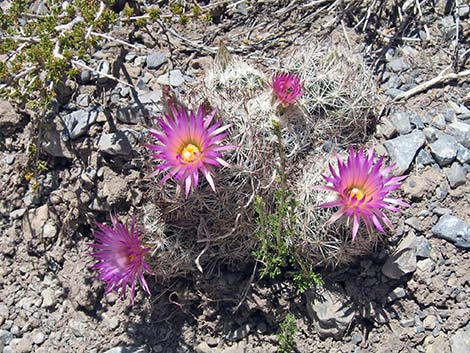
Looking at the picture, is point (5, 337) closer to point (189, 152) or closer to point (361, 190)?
point (189, 152)

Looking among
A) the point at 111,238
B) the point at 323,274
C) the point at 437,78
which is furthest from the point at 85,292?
the point at 437,78

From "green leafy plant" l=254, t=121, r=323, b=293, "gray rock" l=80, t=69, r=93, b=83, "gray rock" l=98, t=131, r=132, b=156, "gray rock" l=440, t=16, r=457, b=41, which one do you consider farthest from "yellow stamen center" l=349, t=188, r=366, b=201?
"gray rock" l=80, t=69, r=93, b=83

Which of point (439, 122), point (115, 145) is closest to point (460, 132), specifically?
point (439, 122)

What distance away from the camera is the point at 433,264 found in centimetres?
292

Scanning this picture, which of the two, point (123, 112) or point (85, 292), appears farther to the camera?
point (123, 112)

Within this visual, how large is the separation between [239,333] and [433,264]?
3.47ft

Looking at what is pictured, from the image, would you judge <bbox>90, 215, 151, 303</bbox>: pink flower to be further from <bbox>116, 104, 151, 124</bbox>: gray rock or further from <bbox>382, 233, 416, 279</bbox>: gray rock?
<bbox>382, 233, 416, 279</bbox>: gray rock

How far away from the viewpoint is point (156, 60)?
3.53 metres

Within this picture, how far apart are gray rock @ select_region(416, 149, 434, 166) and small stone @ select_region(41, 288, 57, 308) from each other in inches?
84.0

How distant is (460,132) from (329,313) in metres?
1.24

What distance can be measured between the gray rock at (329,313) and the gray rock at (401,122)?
100 centimetres

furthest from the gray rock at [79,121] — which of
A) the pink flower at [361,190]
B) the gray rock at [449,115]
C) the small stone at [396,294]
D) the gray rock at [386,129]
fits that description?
the gray rock at [449,115]

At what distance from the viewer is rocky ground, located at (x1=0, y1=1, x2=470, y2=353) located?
2.91 metres

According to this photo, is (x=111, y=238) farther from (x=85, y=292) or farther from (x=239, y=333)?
(x=239, y=333)
